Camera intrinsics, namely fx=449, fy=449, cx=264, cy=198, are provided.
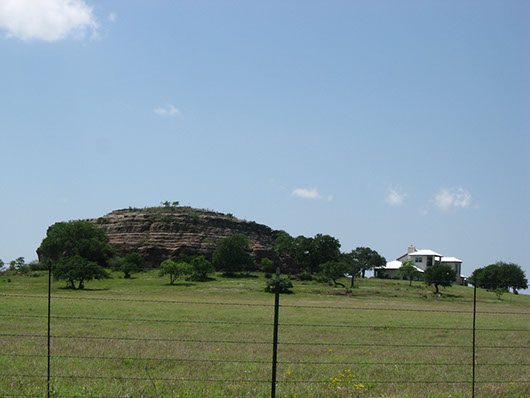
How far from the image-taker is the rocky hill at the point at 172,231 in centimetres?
13612

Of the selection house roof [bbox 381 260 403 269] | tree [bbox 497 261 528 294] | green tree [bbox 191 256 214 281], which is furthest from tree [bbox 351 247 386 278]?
green tree [bbox 191 256 214 281]

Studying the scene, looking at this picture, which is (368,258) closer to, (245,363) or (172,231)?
(172,231)

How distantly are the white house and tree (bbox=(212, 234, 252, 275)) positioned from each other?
56.1m

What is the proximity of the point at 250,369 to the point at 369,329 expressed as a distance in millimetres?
15620

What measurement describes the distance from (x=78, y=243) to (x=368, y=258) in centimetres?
8833

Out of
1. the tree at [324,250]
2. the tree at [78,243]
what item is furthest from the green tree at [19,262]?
the tree at [324,250]

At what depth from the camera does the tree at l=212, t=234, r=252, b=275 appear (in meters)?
114

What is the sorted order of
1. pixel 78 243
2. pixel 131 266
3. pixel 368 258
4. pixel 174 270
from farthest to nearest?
pixel 368 258 → pixel 78 243 → pixel 131 266 → pixel 174 270

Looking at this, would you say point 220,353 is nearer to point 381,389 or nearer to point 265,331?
point 381,389

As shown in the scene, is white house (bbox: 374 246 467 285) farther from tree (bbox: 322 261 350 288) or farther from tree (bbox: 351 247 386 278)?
tree (bbox: 322 261 350 288)

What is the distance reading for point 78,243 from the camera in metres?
123

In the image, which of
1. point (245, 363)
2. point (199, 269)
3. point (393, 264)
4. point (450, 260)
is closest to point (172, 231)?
point (199, 269)

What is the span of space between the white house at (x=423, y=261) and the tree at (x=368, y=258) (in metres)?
5.43

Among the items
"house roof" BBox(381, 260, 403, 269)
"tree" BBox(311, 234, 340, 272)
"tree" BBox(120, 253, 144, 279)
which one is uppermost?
"tree" BBox(311, 234, 340, 272)
